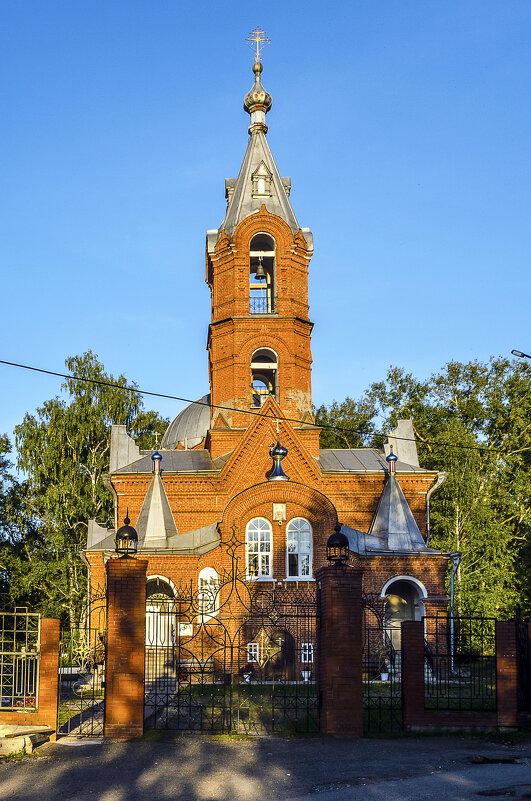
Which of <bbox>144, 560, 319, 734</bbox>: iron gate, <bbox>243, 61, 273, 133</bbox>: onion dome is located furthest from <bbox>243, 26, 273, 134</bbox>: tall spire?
<bbox>144, 560, 319, 734</bbox>: iron gate

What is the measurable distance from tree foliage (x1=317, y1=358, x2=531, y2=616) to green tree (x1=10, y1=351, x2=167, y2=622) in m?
9.57

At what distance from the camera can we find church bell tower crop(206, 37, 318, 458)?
25.4 metres

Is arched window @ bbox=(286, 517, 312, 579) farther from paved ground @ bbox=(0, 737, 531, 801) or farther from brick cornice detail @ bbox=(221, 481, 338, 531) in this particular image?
paved ground @ bbox=(0, 737, 531, 801)

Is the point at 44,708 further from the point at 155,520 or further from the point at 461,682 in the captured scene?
the point at 155,520

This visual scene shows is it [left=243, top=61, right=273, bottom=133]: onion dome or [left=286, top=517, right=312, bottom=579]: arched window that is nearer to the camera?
[left=286, top=517, right=312, bottom=579]: arched window

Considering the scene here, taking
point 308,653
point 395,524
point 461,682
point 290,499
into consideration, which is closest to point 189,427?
point 290,499

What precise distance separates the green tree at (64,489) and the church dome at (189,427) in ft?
8.17

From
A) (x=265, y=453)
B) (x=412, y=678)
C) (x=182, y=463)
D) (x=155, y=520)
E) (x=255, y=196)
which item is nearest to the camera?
(x=412, y=678)

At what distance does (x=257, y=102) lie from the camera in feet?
91.9

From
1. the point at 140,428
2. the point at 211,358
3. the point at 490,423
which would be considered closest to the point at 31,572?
the point at 140,428

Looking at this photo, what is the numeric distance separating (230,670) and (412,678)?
97.8 inches

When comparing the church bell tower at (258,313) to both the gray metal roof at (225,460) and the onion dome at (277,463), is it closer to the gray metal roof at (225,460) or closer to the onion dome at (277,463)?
the gray metal roof at (225,460)

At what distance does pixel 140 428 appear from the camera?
121 feet

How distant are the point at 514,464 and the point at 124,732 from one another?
25.5 meters
